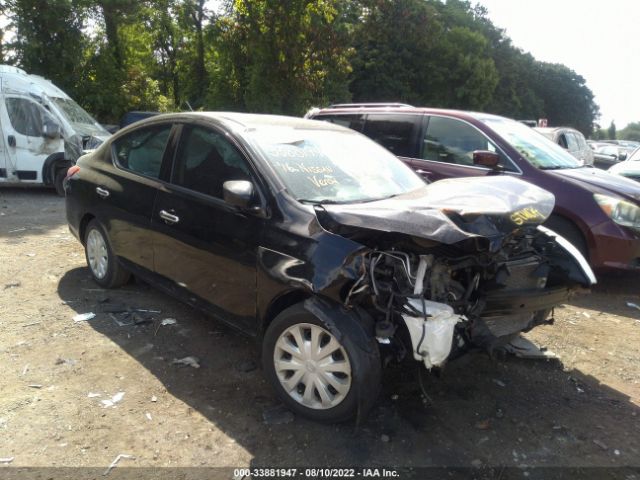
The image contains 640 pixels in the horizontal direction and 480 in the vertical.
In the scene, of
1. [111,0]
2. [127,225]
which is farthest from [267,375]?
[111,0]

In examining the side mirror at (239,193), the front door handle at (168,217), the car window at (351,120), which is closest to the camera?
the side mirror at (239,193)

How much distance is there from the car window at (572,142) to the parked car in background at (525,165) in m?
8.20

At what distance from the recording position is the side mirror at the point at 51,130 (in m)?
10.3

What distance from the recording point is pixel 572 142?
1398 centimetres

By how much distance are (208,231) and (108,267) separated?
1736 millimetres

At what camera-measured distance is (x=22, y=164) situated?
1031 cm

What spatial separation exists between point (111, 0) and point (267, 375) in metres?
18.1

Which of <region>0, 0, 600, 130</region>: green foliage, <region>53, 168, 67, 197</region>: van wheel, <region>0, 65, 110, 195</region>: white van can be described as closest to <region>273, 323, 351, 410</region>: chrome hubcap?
<region>0, 65, 110, 195</region>: white van

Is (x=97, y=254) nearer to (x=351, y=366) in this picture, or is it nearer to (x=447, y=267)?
(x=351, y=366)

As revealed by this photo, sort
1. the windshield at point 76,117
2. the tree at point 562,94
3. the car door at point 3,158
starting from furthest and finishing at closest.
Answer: the tree at point 562,94, the windshield at point 76,117, the car door at point 3,158

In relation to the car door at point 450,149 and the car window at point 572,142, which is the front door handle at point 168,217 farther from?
the car window at point 572,142

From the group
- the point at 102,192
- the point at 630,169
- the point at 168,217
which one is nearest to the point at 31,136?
the point at 102,192

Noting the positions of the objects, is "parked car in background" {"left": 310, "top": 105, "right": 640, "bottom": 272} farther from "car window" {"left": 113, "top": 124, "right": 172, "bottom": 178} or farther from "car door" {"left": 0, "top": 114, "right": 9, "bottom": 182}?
"car door" {"left": 0, "top": 114, "right": 9, "bottom": 182}

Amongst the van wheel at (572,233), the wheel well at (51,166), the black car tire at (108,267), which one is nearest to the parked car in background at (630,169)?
the van wheel at (572,233)
